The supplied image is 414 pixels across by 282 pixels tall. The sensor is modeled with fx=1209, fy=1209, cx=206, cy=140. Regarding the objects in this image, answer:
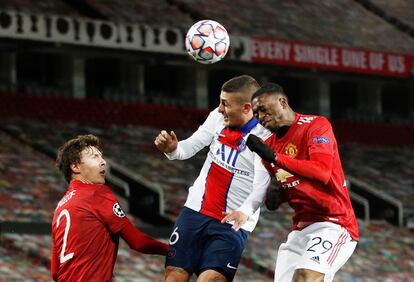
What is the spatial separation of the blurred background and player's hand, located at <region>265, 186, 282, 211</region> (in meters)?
8.55

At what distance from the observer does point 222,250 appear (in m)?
9.78

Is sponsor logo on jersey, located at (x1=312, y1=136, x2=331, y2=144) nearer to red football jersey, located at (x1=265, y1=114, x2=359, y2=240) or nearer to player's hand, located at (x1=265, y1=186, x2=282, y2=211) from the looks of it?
red football jersey, located at (x1=265, y1=114, x2=359, y2=240)

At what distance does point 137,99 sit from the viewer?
2631cm

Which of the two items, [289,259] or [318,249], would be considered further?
[289,259]

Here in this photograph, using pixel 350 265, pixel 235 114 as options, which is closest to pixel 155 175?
pixel 350 265

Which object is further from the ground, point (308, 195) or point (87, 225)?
point (308, 195)

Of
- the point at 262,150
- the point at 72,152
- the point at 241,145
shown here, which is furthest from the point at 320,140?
the point at 72,152

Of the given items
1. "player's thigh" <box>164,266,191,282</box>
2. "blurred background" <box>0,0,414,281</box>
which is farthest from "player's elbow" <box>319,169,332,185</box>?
"blurred background" <box>0,0,414,281</box>

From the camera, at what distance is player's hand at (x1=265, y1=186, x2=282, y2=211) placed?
9312 mm

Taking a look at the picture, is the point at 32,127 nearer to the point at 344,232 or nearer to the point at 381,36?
the point at 381,36

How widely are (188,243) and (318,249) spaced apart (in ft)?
3.60

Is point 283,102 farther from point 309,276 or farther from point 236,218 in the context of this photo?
point 309,276

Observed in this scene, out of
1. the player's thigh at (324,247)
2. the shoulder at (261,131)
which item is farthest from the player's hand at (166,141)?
the player's thigh at (324,247)

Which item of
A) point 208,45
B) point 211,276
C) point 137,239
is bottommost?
point 211,276
